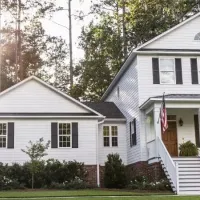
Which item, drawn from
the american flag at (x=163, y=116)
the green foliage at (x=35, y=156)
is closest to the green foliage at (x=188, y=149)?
the american flag at (x=163, y=116)

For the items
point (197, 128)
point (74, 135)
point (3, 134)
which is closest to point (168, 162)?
point (197, 128)

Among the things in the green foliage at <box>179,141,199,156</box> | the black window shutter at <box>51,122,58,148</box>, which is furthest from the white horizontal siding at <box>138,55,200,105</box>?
the black window shutter at <box>51,122,58,148</box>

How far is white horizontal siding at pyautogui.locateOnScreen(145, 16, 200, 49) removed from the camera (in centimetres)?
2369

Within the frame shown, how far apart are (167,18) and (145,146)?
59.3 ft

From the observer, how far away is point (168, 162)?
19109 millimetres

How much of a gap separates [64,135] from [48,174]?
2679mm

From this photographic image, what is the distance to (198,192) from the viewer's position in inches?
695

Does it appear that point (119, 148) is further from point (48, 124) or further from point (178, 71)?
point (178, 71)

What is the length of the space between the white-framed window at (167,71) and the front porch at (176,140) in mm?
1552

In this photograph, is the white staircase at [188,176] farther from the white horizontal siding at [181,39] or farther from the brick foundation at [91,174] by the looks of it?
the white horizontal siding at [181,39]

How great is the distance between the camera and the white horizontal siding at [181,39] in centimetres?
2369

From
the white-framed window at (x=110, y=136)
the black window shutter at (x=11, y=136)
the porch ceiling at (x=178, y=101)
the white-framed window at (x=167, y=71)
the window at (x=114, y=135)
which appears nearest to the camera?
the porch ceiling at (x=178, y=101)

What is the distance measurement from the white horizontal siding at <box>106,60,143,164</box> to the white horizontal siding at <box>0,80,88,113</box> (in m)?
2.81

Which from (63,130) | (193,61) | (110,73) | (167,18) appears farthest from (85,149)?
(167,18)
